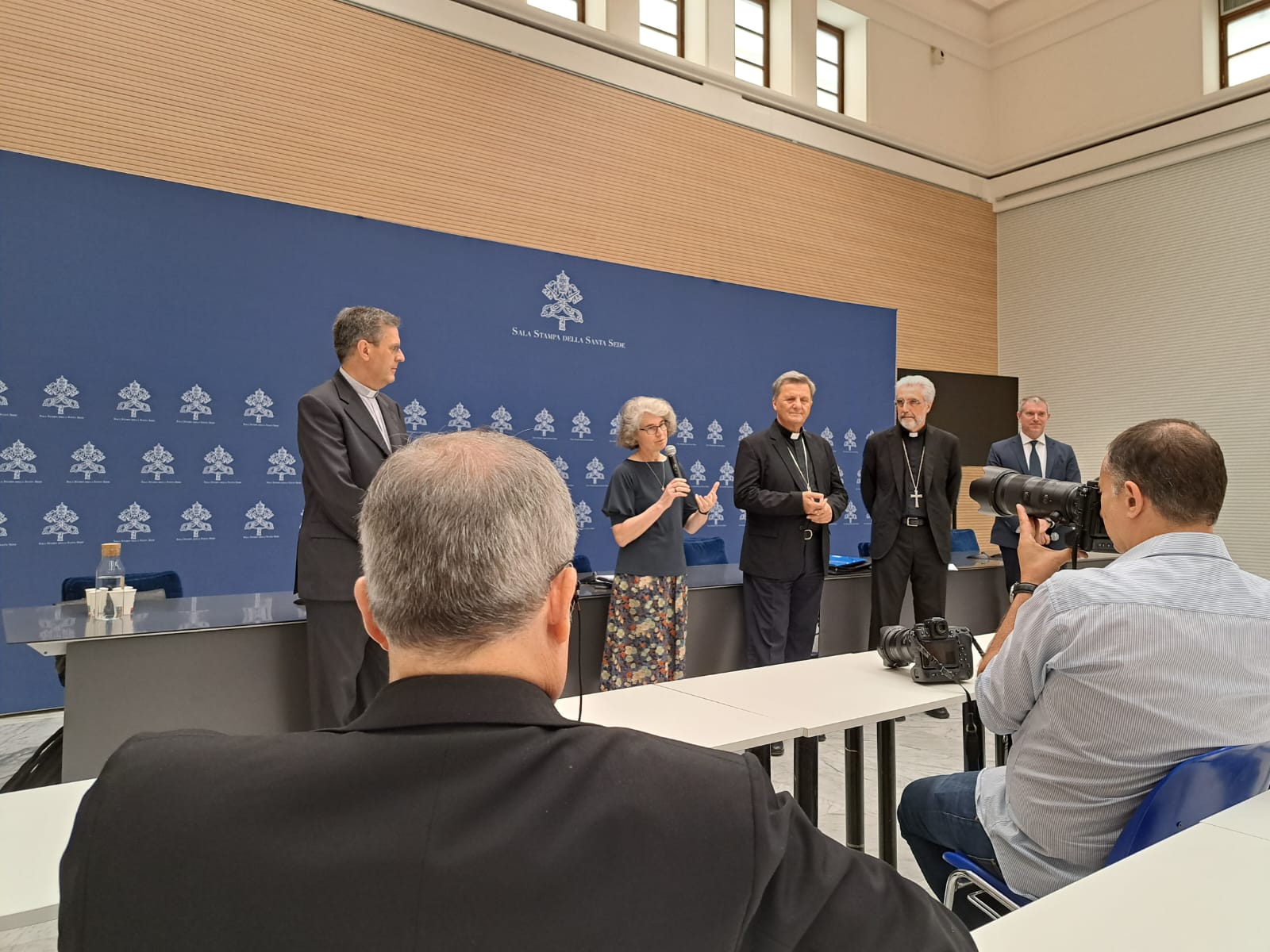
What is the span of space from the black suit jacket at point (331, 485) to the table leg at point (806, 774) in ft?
4.82

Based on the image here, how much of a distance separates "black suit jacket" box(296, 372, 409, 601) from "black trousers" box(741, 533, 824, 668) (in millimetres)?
1935

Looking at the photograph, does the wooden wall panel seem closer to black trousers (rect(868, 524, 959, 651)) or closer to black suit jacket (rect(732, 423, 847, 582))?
black suit jacket (rect(732, 423, 847, 582))

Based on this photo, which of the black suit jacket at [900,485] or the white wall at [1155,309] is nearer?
the black suit jacket at [900,485]

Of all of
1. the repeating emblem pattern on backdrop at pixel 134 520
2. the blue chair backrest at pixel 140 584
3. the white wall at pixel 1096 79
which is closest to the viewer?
the blue chair backrest at pixel 140 584

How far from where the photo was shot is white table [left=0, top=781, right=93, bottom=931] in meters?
1.02

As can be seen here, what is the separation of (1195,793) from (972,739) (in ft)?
3.88

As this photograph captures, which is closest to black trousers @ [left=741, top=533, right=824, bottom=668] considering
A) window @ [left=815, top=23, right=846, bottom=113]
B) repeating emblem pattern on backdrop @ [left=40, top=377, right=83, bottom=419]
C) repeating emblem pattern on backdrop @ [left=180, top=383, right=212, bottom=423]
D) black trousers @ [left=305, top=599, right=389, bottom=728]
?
black trousers @ [left=305, top=599, right=389, bottom=728]

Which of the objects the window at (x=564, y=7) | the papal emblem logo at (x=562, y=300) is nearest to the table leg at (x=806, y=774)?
the papal emblem logo at (x=562, y=300)

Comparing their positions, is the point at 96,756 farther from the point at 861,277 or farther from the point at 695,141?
the point at 861,277

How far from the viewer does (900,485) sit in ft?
13.9

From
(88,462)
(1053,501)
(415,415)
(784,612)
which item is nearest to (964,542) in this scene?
(784,612)

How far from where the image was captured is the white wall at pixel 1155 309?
694 cm

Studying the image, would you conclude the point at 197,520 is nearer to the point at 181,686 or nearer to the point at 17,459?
the point at 17,459

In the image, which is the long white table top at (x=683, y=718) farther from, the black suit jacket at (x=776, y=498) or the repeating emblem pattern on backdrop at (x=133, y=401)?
the repeating emblem pattern on backdrop at (x=133, y=401)
